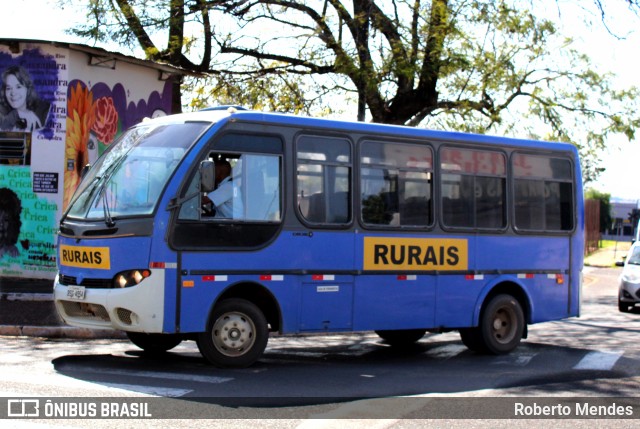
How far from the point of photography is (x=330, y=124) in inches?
424

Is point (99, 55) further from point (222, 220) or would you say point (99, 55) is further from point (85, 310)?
point (85, 310)

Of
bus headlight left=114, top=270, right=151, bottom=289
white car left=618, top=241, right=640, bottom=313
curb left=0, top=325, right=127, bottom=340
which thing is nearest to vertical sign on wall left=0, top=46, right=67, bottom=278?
curb left=0, top=325, right=127, bottom=340

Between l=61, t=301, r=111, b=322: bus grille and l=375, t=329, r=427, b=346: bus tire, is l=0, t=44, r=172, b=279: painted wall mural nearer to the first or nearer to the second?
l=375, t=329, r=427, b=346: bus tire

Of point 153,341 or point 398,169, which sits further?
point 398,169

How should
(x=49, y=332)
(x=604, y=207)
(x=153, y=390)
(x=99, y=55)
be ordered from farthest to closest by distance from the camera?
(x=604, y=207) < (x=99, y=55) < (x=49, y=332) < (x=153, y=390)

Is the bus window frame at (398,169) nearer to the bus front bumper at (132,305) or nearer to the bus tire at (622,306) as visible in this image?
the bus front bumper at (132,305)

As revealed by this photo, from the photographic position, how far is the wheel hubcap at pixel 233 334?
9.75m

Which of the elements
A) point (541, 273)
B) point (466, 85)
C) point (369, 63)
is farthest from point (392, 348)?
point (466, 85)

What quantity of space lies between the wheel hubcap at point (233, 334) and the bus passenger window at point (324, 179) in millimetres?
1429

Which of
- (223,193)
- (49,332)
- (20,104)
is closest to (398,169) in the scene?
(223,193)

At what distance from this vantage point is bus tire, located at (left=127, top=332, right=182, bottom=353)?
1075 cm

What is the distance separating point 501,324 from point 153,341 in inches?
189

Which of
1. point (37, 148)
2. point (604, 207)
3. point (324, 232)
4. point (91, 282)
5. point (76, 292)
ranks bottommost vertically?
point (76, 292)

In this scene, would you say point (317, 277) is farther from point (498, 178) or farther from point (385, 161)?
point (498, 178)
